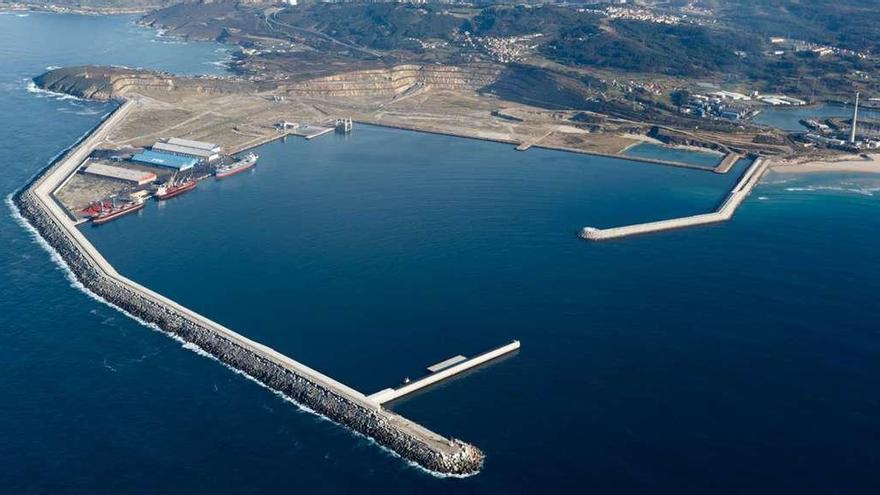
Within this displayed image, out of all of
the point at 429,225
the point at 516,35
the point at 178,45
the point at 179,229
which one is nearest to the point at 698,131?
the point at 429,225

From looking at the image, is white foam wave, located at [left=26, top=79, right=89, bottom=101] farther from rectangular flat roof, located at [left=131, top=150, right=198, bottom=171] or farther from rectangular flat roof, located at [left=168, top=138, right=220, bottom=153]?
rectangular flat roof, located at [left=131, top=150, right=198, bottom=171]

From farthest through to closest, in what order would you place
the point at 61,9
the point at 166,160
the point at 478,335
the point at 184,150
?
the point at 61,9 < the point at 184,150 < the point at 166,160 < the point at 478,335

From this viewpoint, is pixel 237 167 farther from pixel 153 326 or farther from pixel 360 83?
→ pixel 360 83

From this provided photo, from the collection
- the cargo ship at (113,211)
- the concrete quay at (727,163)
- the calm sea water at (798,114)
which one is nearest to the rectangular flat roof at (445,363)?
the cargo ship at (113,211)

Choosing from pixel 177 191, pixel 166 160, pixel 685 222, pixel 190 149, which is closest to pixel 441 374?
pixel 685 222

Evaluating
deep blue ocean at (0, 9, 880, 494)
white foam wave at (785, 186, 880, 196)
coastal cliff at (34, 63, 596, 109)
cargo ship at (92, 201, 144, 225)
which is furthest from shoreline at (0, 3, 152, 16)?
white foam wave at (785, 186, 880, 196)

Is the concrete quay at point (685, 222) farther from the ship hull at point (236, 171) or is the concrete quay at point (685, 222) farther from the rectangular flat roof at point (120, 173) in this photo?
the rectangular flat roof at point (120, 173)

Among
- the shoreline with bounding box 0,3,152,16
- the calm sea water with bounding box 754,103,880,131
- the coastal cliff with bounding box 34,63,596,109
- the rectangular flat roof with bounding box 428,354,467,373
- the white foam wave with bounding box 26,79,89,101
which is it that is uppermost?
the rectangular flat roof with bounding box 428,354,467,373
